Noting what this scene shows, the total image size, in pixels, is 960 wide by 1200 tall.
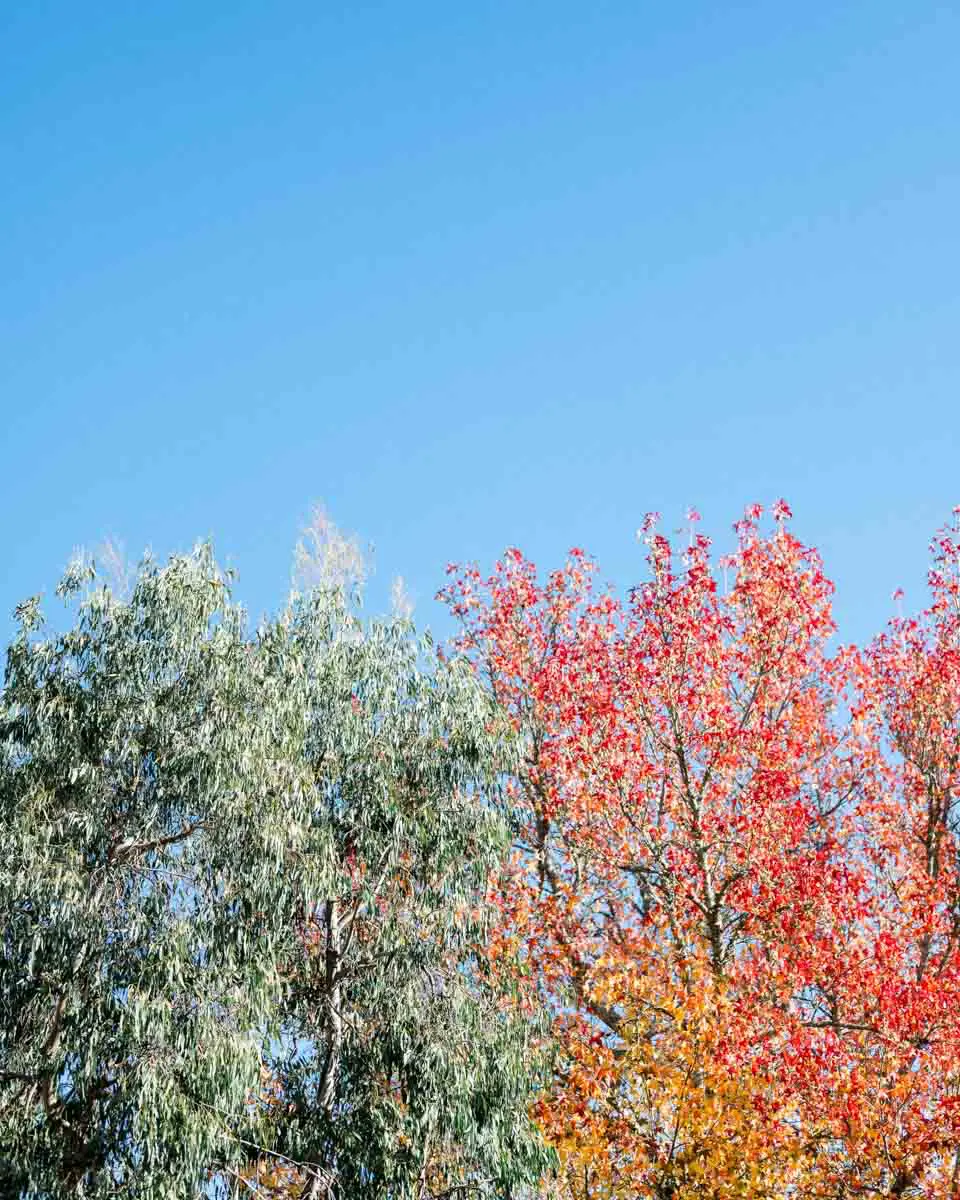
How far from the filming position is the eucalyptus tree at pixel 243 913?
10.5 m

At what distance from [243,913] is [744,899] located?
6760mm

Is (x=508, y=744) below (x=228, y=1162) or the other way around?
the other way around

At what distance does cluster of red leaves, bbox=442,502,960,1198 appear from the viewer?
12.9 m

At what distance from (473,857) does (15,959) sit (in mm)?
5038

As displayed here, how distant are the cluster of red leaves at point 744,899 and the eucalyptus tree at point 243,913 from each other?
138cm

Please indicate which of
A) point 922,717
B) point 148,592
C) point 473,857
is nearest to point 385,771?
point 473,857

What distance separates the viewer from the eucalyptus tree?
10547mm

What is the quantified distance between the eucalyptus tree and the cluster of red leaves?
4.52ft

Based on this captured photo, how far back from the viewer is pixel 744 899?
14.9m

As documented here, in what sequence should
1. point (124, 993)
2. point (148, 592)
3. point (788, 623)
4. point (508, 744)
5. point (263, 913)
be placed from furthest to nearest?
Answer: 1. point (788, 623)
2. point (508, 744)
3. point (148, 592)
4. point (263, 913)
5. point (124, 993)

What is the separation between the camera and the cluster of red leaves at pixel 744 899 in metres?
12.9

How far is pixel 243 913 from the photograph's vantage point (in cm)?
1158

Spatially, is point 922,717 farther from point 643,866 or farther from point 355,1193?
point 355,1193

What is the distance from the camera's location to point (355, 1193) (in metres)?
11.6
